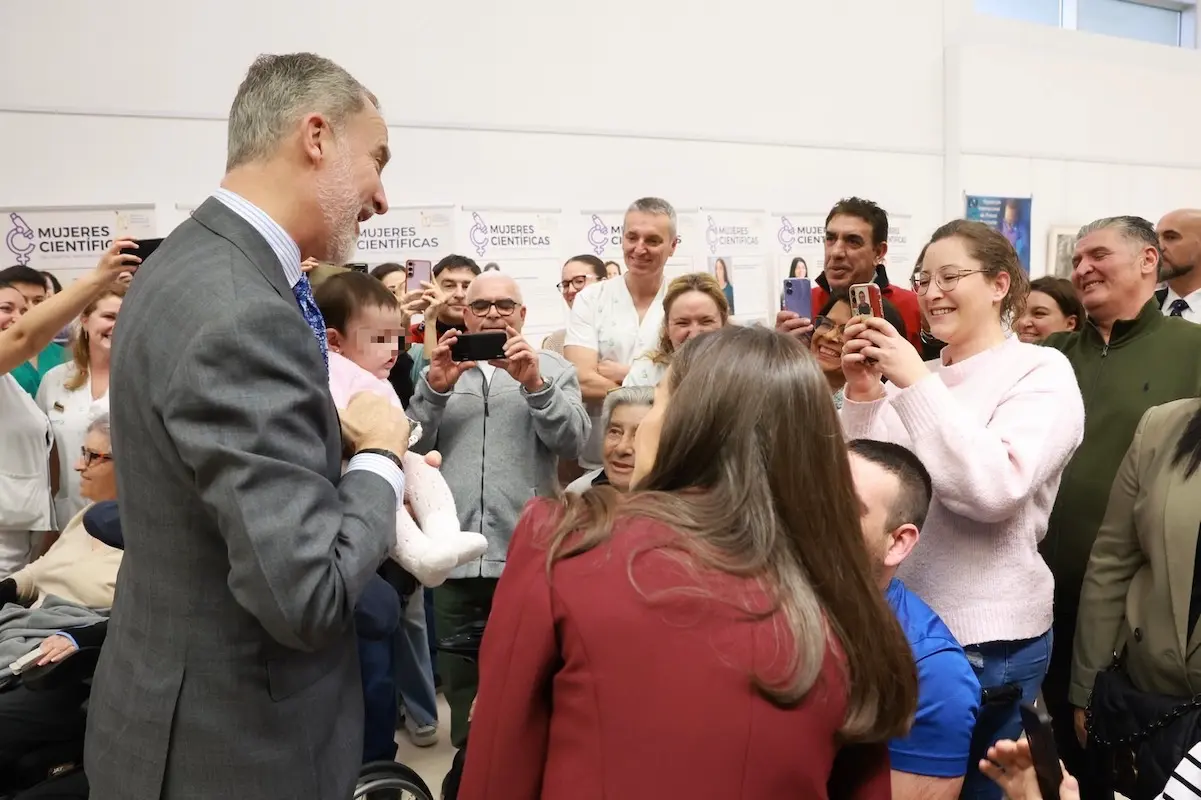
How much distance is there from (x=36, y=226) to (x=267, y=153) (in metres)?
4.15

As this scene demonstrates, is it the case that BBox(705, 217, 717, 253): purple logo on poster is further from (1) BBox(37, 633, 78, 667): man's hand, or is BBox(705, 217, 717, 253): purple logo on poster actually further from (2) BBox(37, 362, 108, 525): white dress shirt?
(1) BBox(37, 633, 78, 667): man's hand

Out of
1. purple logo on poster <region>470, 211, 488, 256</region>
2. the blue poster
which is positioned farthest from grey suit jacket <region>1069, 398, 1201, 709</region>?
the blue poster

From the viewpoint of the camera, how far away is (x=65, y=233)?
4.73 metres

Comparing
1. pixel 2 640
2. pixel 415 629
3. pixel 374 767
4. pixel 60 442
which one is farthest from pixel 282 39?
pixel 374 767

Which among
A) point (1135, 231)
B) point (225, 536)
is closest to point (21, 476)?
point (225, 536)

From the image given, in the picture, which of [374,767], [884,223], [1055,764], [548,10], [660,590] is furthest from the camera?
[548,10]

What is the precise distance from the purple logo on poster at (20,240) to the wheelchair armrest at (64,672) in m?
3.14

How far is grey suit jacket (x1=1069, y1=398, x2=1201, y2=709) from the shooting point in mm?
1896

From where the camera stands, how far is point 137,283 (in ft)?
4.10

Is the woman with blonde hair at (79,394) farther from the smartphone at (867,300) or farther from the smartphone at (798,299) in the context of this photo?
the smartphone at (867,300)

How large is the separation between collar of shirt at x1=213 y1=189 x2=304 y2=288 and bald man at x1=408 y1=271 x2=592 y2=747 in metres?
1.72

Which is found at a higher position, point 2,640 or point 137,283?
point 137,283

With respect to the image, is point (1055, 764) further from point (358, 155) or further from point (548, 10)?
point (548, 10)

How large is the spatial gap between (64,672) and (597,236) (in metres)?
4.40
